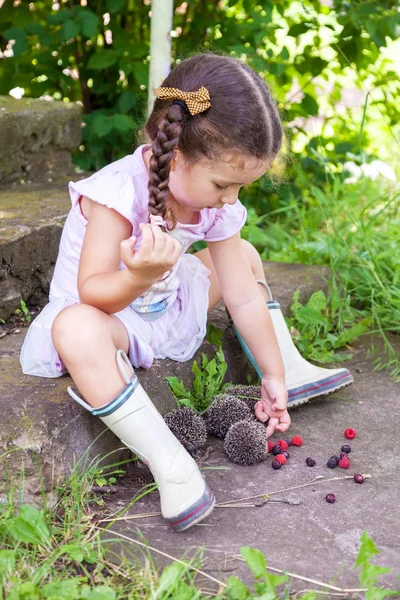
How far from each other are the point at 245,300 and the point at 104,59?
164 cm

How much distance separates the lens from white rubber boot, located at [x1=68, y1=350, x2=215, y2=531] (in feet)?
5.75

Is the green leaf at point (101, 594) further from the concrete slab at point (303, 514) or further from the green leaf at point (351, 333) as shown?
the green leaf at point (351, 333)

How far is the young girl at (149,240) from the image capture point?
1776mm

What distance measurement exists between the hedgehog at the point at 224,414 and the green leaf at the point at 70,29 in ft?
6.01

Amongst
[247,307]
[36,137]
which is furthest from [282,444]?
[36,137]

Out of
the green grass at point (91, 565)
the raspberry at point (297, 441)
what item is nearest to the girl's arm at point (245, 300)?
the raspberry at point (297, 441)

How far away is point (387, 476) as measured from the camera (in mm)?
2012

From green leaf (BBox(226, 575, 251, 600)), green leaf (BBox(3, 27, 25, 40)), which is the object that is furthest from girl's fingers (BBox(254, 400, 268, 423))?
green leaf (BBox(3, 27, 25, 40))

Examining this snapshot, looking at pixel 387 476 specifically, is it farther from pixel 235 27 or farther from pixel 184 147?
pixel 235 27

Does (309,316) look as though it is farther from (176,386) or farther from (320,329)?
(176,386)

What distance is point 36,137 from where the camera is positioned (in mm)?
3162

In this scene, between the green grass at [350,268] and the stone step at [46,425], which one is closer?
the stone step at [46,425]

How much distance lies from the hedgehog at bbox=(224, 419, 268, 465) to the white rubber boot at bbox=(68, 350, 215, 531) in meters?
0.23

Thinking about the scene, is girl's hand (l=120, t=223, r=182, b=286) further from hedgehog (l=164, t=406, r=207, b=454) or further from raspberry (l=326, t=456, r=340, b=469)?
raspberry (l=326, t=456, r=340, b=469)
